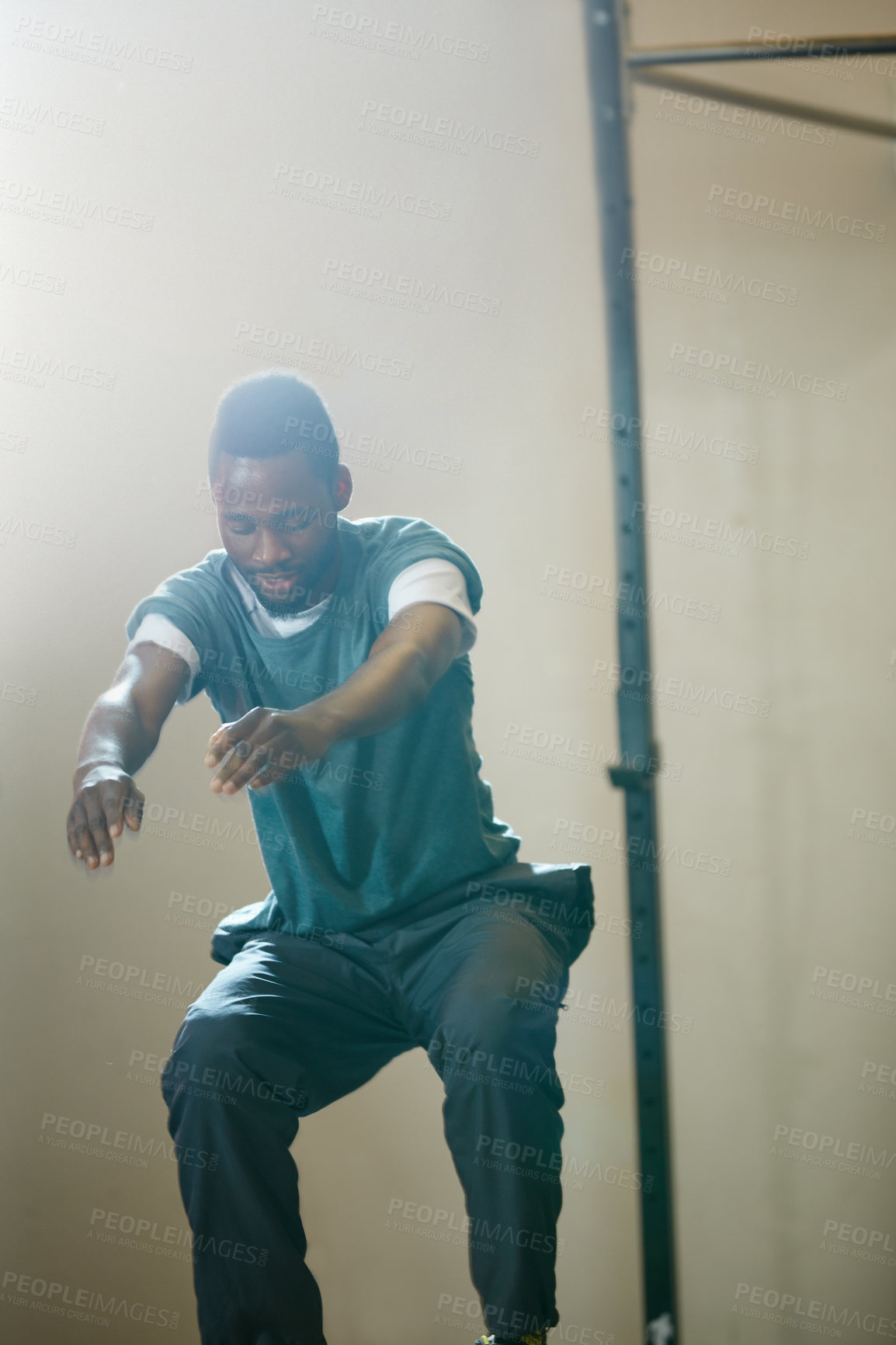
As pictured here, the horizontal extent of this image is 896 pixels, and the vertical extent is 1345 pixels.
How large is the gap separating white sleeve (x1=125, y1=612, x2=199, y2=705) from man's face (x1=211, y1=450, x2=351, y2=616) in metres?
0.13

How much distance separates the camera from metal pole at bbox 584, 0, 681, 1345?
1.78m

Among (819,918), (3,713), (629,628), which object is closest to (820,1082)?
(819,918)

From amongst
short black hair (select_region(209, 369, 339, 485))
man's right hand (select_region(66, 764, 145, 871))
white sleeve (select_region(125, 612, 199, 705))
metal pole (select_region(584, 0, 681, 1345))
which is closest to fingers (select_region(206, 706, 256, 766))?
man's right hand (select_region(66, 764, 145, 871))

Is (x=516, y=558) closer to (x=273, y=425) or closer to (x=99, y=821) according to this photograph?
(x=273, y=425)

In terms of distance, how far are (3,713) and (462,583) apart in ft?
4.45

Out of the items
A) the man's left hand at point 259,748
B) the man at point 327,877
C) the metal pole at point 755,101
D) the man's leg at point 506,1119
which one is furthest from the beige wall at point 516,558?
the man's left hand at point 259,748

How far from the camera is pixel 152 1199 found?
240cm

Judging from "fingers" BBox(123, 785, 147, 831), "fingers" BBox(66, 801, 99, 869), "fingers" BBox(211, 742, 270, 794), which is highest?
"fingers" BBox(211, 742, 270, 794)

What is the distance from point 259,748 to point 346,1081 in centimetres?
59

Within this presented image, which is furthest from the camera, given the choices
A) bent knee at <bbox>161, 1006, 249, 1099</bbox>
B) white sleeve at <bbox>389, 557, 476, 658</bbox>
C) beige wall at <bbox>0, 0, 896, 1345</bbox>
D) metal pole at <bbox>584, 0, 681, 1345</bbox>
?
beige wall at <bbox>0, 0, 896, 1345</bbox>

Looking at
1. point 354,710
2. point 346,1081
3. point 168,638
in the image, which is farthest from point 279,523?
point 346,1081

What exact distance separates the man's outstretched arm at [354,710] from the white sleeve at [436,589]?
1 cm

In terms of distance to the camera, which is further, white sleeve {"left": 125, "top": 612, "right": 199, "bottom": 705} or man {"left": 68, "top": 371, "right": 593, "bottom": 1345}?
white sleeve {"left": 125, "top": 612, "right": 199, "bottom": 705}

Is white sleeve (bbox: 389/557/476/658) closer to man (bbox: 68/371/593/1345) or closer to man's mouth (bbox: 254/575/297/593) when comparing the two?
man (bbox: 68/371/593/1345)
